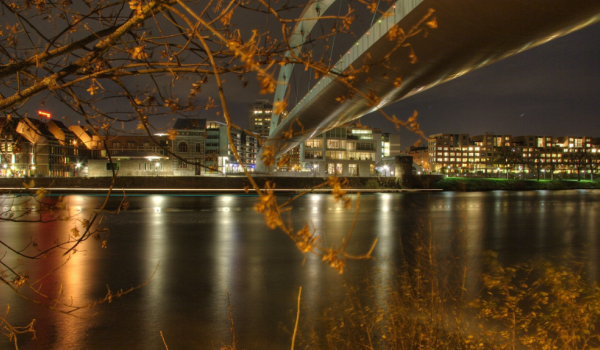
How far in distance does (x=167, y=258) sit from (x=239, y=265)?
208cm

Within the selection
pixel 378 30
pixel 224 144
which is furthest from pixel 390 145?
pixel 378 30

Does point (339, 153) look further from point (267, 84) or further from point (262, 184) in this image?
point (267, 84)

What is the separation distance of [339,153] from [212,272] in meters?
67.2

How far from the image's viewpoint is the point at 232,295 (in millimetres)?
6707

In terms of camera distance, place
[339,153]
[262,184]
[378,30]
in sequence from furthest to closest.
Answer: [339,153] → [262,184] → [378,30]

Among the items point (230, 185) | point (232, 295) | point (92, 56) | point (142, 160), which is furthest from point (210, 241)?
point (142, 160)

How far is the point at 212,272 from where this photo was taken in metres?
8.24

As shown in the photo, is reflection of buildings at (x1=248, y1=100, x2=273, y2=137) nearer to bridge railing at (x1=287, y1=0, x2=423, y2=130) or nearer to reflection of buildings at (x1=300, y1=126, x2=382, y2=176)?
reflection of buildings at (x1=300, y1=126, x2=382, y2=176)

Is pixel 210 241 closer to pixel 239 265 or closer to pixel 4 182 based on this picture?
pixel 239 265

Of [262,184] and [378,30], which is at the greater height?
[378,30]

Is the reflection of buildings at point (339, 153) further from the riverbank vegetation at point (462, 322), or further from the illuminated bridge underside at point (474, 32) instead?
the riverbank vegetation at point (462, 322)

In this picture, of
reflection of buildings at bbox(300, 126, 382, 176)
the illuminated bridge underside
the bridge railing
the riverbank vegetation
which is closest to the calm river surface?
the riverbank vegetation

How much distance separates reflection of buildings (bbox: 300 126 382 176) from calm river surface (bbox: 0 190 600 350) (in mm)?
56855

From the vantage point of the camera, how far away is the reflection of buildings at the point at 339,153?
2894 inches
